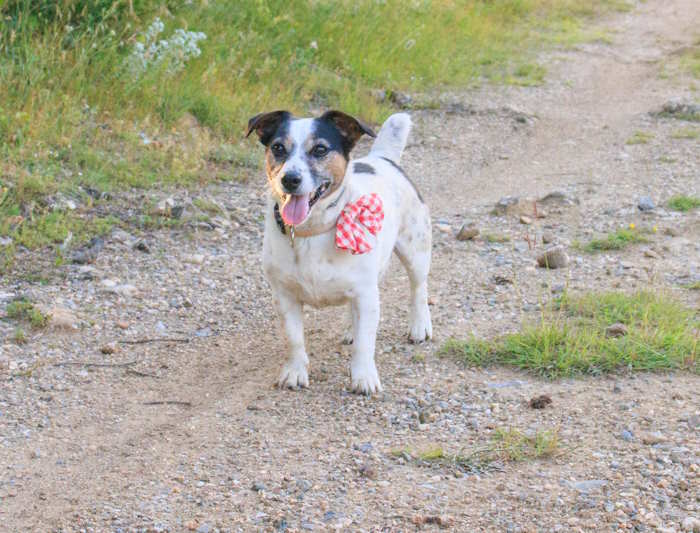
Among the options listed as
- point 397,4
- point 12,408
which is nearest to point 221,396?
point 12,408

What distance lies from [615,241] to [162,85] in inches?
157

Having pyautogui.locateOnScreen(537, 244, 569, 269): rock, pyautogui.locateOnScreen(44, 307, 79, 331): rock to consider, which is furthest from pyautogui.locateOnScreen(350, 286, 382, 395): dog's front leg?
pyautogui.locateOnScreen(537, 244, 569, 269): rock

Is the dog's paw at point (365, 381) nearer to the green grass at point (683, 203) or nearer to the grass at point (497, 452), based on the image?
the grass at point (497, 452)

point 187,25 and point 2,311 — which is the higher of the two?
point 187,25

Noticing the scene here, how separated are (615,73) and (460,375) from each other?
961 cm

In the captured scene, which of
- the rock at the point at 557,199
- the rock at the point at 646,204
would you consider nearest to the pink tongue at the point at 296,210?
the rock at the point at 557,199

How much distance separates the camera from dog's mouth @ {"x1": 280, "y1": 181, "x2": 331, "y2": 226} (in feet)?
14.8

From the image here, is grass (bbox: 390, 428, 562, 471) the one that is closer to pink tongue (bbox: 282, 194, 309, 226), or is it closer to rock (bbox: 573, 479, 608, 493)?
rock (bbox: 573, 479, 608, 493)

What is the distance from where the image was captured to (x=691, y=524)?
3.53 m

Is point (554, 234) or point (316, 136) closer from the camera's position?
point (316, 136)

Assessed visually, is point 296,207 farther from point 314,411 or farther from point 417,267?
point 417,267

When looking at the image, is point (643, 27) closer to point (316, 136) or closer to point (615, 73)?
point (615, 73)

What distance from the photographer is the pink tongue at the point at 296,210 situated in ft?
14.8

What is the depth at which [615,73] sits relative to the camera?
44.5 ft
